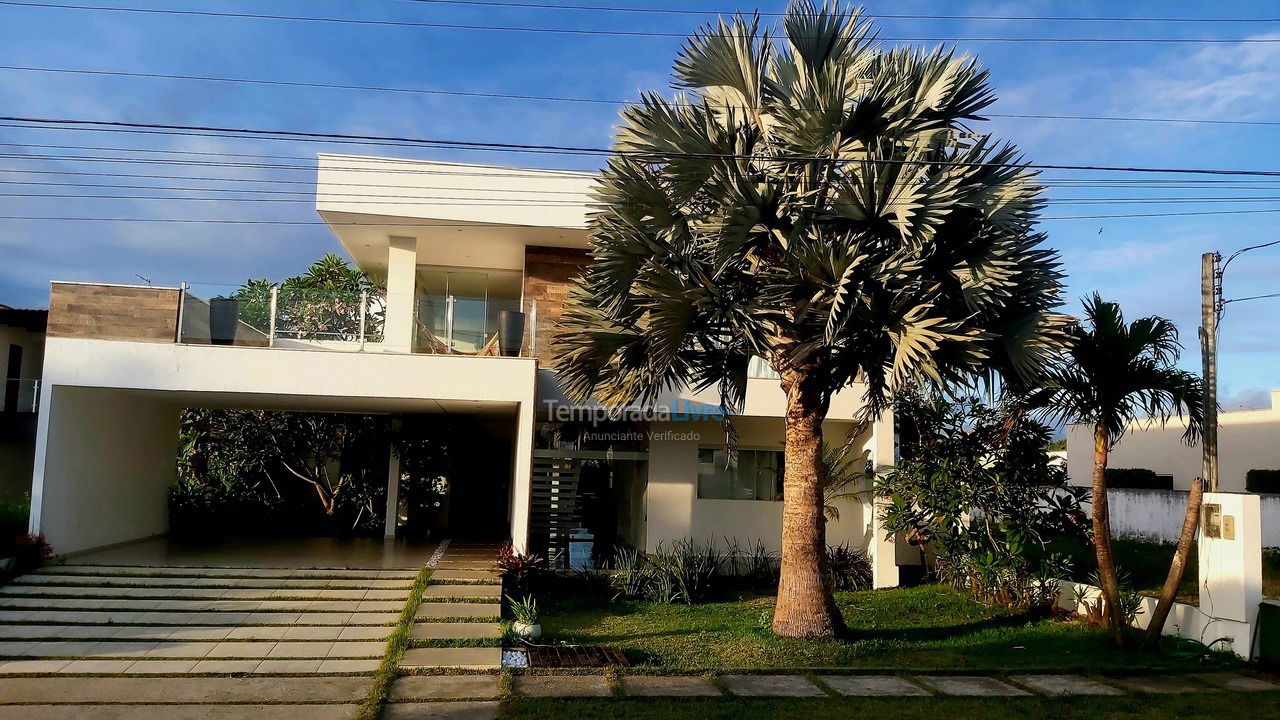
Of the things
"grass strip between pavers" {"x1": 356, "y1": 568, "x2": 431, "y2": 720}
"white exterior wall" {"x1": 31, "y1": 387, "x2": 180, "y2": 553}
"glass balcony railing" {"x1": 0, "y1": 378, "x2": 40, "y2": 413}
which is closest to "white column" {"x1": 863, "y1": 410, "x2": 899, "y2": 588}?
"grass strip between pavers" {"x1": 356, "y1": 568, "x2": 431, "y2": 720}

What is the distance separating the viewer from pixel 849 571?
14.4 meters

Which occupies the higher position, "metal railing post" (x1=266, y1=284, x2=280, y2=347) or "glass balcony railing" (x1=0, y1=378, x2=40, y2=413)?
"metal railing post" (x1=266, y1=284, x2=280, y2=347)

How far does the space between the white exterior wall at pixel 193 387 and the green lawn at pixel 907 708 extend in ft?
17.1

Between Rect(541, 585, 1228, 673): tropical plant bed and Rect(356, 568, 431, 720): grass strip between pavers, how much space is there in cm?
165

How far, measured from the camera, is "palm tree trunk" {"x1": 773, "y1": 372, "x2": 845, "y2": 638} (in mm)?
10133

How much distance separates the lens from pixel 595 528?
1714cm

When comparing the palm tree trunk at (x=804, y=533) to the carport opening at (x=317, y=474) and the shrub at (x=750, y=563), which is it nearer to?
the shrub at (x=750, y=563)

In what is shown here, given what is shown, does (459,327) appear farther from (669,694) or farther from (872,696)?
(872,696)

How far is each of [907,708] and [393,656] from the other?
5.08m

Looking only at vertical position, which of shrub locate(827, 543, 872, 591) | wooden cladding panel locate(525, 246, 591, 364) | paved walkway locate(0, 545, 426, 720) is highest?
wooden cladding panel locate(525, 246, 591, 364)

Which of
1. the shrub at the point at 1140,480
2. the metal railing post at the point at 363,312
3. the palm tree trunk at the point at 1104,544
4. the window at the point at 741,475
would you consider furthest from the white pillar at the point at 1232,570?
the shrub at the point at 1140,480

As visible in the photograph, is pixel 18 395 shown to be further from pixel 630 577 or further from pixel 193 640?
pixel 630 577

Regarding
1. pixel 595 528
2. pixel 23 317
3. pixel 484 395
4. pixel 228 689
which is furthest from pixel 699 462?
pixel 23 317

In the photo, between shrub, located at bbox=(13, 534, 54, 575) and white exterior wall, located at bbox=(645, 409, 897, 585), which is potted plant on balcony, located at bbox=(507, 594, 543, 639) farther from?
shrub, located at bbox=(13, 534, 54, 575)
